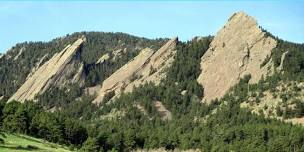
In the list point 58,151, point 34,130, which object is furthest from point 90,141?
point 58,151

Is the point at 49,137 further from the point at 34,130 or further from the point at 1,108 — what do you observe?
the point at 1,108

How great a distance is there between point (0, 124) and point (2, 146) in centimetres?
7400

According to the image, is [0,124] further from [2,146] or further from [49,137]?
[2,146]

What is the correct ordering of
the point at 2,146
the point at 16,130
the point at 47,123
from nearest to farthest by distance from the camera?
1. the point at 2,146
2. the point at 16,130
3. the point at 47,123

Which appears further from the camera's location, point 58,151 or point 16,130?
point 16,130

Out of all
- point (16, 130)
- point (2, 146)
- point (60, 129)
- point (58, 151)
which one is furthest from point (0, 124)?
point (2, 146)

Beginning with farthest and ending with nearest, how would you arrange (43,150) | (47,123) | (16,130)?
1. (47,123)
2. (16,130)
3. (43,150)

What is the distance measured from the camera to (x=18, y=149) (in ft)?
375

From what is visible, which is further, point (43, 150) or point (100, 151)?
point (100, 151)

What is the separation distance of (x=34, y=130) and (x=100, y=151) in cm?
1996

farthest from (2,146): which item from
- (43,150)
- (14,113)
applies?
(14,113)

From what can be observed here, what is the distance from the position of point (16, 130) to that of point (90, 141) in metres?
24.4

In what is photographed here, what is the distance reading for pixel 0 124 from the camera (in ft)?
603

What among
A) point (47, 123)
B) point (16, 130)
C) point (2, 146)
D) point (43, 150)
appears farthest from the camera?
point (47, 123)
